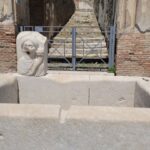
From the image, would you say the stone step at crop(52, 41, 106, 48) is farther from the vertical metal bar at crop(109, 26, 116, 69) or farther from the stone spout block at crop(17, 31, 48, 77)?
the stone spout block at crop(17, 31, 48, 77)

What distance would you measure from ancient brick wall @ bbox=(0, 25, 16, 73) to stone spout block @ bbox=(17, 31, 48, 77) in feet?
7.04

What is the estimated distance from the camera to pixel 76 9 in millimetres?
11445

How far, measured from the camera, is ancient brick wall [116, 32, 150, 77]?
4.85 metres

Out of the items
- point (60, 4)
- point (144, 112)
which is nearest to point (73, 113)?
point (144, 112)

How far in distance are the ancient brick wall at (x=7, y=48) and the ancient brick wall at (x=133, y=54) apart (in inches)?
76.8

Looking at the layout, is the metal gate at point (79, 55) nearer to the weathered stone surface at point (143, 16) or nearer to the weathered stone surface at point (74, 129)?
the weathered stone surface at point (143, 16)

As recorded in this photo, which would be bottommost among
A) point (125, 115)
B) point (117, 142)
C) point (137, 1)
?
point (117, 142)

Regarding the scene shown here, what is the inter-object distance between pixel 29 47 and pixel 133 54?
264 cm

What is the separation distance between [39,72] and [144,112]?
57.0 inches

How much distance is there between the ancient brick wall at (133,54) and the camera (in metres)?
4.85

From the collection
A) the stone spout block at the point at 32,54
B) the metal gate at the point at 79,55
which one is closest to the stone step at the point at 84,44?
the metal gate at the point at 79,55

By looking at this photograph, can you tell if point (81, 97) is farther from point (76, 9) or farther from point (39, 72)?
point (76, 9)

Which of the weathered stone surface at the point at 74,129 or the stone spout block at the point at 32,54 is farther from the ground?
the stone spout block at the point at 32,54

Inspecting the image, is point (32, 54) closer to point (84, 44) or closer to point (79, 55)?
point (79, 55)
